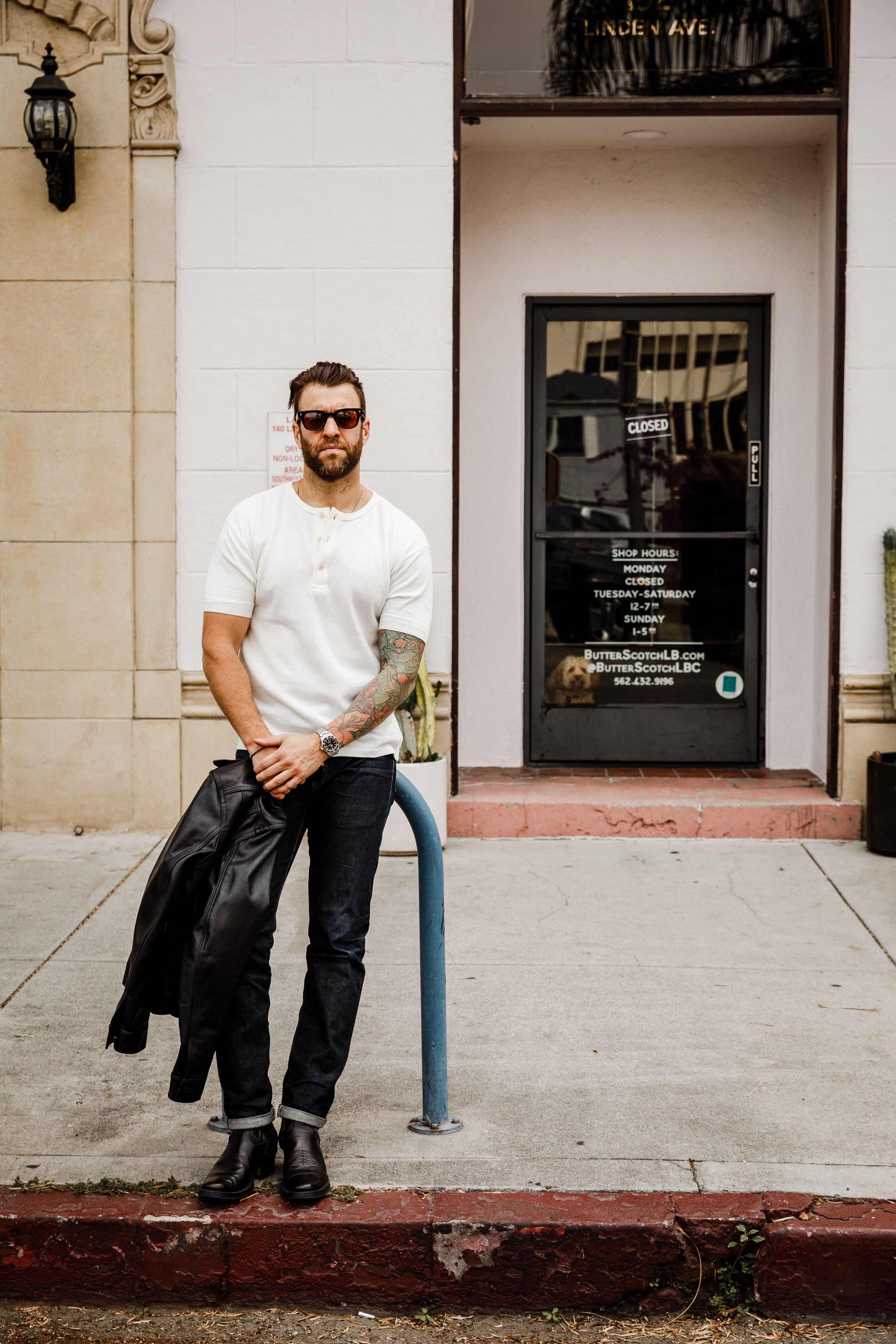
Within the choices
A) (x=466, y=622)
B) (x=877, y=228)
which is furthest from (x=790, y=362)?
(x=466, y=622)

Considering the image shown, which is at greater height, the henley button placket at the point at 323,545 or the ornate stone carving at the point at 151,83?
the ornate stone carving at the point at 151,83

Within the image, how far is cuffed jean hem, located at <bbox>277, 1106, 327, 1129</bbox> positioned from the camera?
3398 mm

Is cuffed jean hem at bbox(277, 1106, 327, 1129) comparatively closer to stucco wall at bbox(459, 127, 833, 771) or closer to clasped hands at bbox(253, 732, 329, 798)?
clasped hands at bbox(253, 732, 329, 798)

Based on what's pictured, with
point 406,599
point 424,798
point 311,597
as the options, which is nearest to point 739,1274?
point 406,599

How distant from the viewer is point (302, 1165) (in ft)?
10.9

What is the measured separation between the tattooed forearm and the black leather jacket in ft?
0.92

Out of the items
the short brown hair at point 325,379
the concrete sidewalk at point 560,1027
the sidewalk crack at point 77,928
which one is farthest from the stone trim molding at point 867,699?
the short brown hair at point 325,379

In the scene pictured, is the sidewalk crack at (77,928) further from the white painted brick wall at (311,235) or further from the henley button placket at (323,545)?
the henley button placket at (323,545)

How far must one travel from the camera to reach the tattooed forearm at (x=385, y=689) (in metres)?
3.33

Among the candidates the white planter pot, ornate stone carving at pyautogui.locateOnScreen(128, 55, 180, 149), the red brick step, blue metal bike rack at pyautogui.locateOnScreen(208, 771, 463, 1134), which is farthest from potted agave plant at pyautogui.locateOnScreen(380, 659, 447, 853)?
ornate stone carving at pyautogui.locateOnScreen(128, 55, 180, 149)

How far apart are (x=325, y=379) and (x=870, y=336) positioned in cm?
446

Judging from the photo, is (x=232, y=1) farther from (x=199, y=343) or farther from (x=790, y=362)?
(x=790, y=362)

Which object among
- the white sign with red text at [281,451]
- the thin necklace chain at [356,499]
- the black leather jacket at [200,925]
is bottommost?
the black leather jacket at [200,925]

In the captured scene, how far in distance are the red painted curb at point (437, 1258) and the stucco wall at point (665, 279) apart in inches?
181
